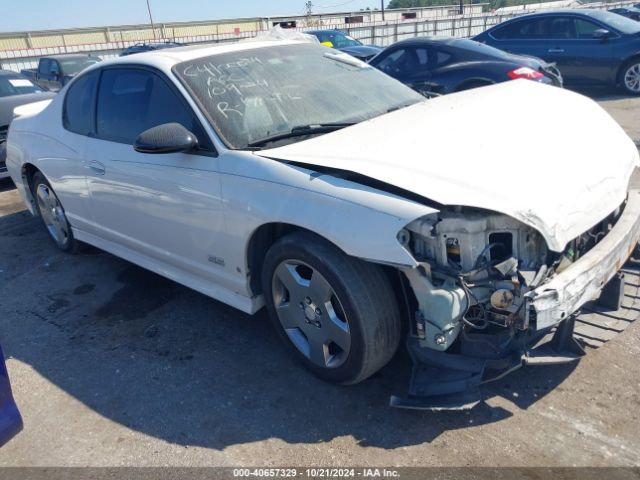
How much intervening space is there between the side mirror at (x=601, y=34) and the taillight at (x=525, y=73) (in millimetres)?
3351

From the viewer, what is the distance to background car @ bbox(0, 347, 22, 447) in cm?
240

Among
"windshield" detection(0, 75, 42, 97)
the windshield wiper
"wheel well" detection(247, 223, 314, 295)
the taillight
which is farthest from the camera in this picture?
"windshield" detection(0, 75, 42, 97)

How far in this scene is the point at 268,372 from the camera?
3178 millimetres

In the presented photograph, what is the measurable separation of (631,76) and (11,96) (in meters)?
10.6

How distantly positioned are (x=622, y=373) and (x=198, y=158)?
2.57 metres

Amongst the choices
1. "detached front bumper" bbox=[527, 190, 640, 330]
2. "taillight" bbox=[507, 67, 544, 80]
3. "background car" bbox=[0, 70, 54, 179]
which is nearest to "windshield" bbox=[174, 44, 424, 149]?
"detached front bumper" bbox=[527, 190, 640, 330]

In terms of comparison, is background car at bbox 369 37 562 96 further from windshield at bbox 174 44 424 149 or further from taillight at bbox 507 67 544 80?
windshield at bbox 174 44 424 149

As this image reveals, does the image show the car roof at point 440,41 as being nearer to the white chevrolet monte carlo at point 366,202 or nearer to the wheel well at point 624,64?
the wheel well at point 624,64

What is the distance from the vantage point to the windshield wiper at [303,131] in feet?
10.2

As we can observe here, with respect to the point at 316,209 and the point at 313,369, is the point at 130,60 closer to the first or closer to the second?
the point at 316,209

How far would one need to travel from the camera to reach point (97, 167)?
155 inches

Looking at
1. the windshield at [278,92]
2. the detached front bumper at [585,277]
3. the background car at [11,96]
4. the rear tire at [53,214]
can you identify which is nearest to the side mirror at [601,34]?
the windshield at [278,92]

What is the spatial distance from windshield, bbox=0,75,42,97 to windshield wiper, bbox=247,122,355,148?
697cm

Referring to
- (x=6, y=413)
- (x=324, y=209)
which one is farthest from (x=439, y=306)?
(x=6, y=413)
